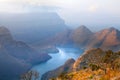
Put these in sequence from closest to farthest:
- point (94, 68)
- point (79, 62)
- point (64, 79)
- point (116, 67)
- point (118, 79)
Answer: point (118, 79) → point (116, 67) → point (64, 79) → point (94, 68) → point (79, 62)

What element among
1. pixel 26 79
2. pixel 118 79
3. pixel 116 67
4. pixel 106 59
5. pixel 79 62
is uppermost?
pixel 79 62

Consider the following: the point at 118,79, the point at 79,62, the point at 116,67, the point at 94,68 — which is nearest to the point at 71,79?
the point at 94,68

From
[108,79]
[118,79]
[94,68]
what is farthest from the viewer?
[94,68]

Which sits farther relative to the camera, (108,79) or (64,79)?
(64,79)

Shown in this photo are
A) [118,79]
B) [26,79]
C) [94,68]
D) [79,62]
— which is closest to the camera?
[118,79]

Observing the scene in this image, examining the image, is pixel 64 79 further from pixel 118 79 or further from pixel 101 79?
pixel 118 79

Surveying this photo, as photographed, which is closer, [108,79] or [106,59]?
[108,79]

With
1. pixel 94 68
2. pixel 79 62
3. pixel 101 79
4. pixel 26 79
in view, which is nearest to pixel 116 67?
pixel 101 79

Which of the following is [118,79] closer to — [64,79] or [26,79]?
[64,79]

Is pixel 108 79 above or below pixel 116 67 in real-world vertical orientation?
below
